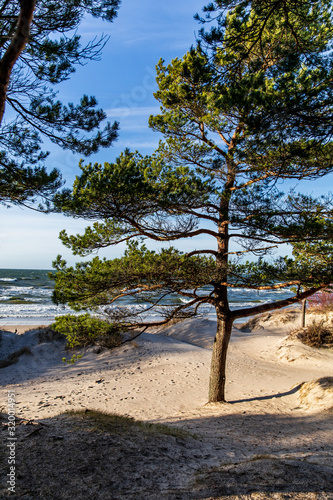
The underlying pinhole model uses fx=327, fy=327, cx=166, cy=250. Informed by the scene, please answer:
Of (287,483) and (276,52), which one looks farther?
(276,52)

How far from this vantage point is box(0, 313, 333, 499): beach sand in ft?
10.7

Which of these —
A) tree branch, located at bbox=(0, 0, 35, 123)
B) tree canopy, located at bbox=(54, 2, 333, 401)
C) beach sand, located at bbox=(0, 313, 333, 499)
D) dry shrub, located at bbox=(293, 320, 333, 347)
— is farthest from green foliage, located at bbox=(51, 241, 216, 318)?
dry shrub, located at bbox=(293, 320, 333, 347)

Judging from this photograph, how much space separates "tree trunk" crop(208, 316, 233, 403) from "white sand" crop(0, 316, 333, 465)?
12.7 inches

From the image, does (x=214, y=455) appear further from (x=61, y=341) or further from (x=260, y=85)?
(x=61, y=341)

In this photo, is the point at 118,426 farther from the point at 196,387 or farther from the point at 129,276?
the point at 196,387

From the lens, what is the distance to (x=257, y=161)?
6.24m

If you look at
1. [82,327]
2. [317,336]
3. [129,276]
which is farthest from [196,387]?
[317,336]

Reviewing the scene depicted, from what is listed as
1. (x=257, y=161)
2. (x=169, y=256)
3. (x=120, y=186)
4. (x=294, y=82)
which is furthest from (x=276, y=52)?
(x=169, y=256)

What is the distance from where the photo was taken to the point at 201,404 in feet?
25.7

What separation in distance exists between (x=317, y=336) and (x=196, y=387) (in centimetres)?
662

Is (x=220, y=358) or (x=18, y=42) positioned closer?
(x=18, y=42)

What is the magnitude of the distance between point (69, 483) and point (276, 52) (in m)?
6.79

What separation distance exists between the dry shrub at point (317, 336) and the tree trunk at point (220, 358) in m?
7.15

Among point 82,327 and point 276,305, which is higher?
point 276,305
